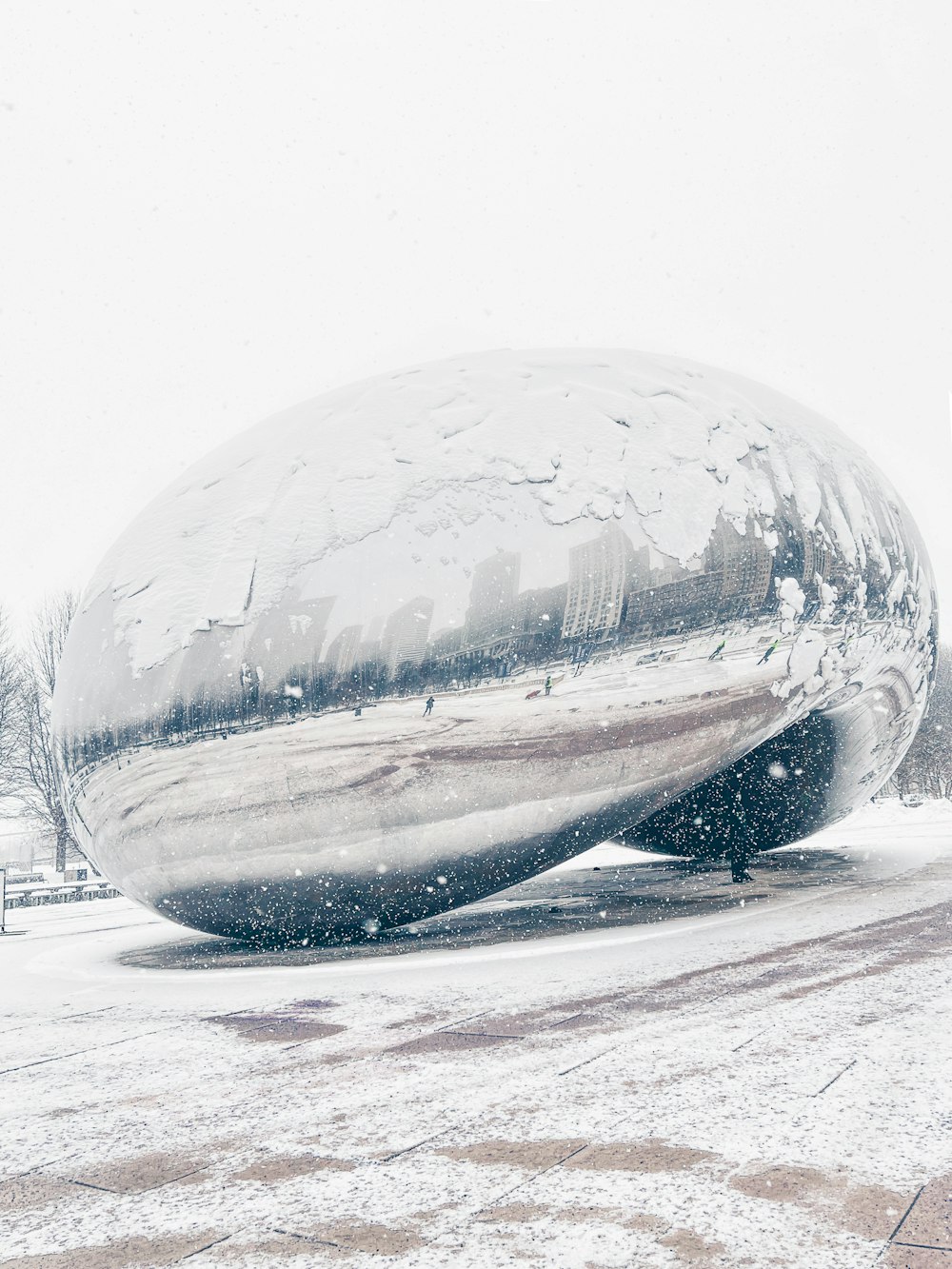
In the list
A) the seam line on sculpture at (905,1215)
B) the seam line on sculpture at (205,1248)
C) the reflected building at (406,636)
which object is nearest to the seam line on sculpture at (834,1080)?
the seam line on sculpture at (905,1215)

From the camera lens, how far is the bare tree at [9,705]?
2489cm

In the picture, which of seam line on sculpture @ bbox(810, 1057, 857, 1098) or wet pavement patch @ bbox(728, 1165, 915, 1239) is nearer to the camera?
wet pavement patch @ bbox(728, 1165, 915, 1239)

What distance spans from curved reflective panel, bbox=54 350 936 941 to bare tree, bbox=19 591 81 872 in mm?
18883

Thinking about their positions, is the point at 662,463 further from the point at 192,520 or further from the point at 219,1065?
the point at 219,1065

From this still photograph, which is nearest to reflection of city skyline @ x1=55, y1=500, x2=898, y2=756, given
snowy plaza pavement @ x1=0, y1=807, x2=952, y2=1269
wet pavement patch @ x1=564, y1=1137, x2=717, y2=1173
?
snowy plaza pavement @ x1=0, y1=807, x2=952, y2=1269

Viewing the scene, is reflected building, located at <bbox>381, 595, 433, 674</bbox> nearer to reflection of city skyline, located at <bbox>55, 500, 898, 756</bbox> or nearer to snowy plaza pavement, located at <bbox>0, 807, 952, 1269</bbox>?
reflection of city skyline, located at <bbox>55, 500, 898, 756</bbox>

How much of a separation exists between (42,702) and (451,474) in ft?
71.0

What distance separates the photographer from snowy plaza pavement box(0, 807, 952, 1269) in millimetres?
2262

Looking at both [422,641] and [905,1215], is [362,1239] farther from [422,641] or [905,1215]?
[422,641]

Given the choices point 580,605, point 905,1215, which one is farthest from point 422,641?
point 905,1215

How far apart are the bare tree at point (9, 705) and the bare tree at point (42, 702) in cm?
14

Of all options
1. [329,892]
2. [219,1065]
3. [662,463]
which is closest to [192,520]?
[329,892]

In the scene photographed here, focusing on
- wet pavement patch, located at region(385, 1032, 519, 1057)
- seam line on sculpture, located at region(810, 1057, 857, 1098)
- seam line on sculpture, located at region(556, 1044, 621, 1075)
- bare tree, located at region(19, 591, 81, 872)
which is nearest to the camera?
seam line on sculpture, located at region(810, 1057, 857, 1098)

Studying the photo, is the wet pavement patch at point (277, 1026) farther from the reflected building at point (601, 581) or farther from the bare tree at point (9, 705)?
the bare tree at point (9, 705)
